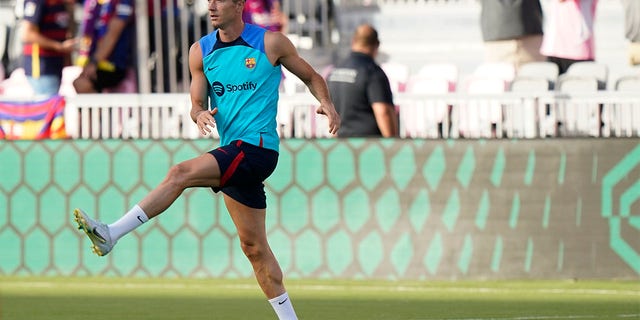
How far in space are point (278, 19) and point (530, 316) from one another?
6.73 meters

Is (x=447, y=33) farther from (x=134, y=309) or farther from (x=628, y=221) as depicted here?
(x=134, y=309)

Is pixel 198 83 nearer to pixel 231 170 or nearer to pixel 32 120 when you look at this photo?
pixel 231 170

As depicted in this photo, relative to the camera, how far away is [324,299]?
42.4 feet

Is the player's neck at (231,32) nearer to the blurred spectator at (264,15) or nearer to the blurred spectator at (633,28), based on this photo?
the blurred spectator at (633,28)

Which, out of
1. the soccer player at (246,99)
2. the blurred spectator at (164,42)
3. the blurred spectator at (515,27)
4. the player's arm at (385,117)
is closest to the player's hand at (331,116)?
the soccer player at (246,99)

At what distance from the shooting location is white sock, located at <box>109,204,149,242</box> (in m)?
8.84

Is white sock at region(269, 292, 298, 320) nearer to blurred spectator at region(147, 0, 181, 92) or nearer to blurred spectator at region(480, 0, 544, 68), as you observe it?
blurred spectator at region(147, 0, 181, 92)

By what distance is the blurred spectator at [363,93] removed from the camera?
1457cm

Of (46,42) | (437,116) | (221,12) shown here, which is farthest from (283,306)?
(46,42)

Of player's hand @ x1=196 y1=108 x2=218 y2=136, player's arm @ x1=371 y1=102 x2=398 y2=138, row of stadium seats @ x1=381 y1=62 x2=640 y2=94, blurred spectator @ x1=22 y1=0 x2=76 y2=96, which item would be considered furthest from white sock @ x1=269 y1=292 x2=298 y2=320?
blurred spectator @ x1=22 y1=0 x2=76 y2=96

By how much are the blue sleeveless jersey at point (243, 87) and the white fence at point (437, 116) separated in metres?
5.10

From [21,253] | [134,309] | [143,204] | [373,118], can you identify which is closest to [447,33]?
[373,118]

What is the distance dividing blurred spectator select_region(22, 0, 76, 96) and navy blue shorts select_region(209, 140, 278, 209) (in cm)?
666

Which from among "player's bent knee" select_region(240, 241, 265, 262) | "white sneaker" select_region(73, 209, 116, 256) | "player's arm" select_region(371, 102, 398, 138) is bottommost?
"player's bent knee" select_region(240, 241, 265, 262)
